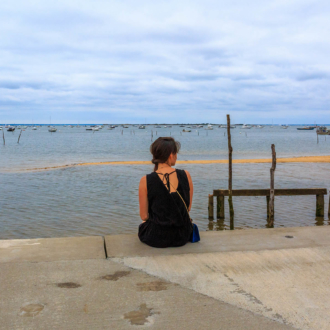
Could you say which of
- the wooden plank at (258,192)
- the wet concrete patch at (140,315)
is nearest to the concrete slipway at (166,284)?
the wet concrete patch at (140,315)

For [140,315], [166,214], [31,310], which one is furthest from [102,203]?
[140,315]

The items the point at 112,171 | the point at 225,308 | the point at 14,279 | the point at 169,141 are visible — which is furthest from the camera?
the point at 112,171

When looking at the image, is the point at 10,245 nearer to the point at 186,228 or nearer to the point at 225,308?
the point at 186,228

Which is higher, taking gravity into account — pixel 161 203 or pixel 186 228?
pixel 161 203

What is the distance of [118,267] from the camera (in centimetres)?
459

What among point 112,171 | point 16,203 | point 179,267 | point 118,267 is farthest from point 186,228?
point 112,171

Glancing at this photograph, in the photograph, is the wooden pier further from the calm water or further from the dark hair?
the dark hair

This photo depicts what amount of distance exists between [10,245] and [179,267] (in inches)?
95.3

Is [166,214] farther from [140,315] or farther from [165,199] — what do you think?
[140,315]

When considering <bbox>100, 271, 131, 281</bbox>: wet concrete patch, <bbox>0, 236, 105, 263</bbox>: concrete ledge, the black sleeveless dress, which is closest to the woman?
the black sleeveless dress

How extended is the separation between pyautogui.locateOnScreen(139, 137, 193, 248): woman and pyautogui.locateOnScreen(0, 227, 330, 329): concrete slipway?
7.4 inches

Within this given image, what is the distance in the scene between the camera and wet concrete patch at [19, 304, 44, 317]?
342cm

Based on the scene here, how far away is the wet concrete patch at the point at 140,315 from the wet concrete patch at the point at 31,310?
78 centimetres

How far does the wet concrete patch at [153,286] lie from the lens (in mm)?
3984
